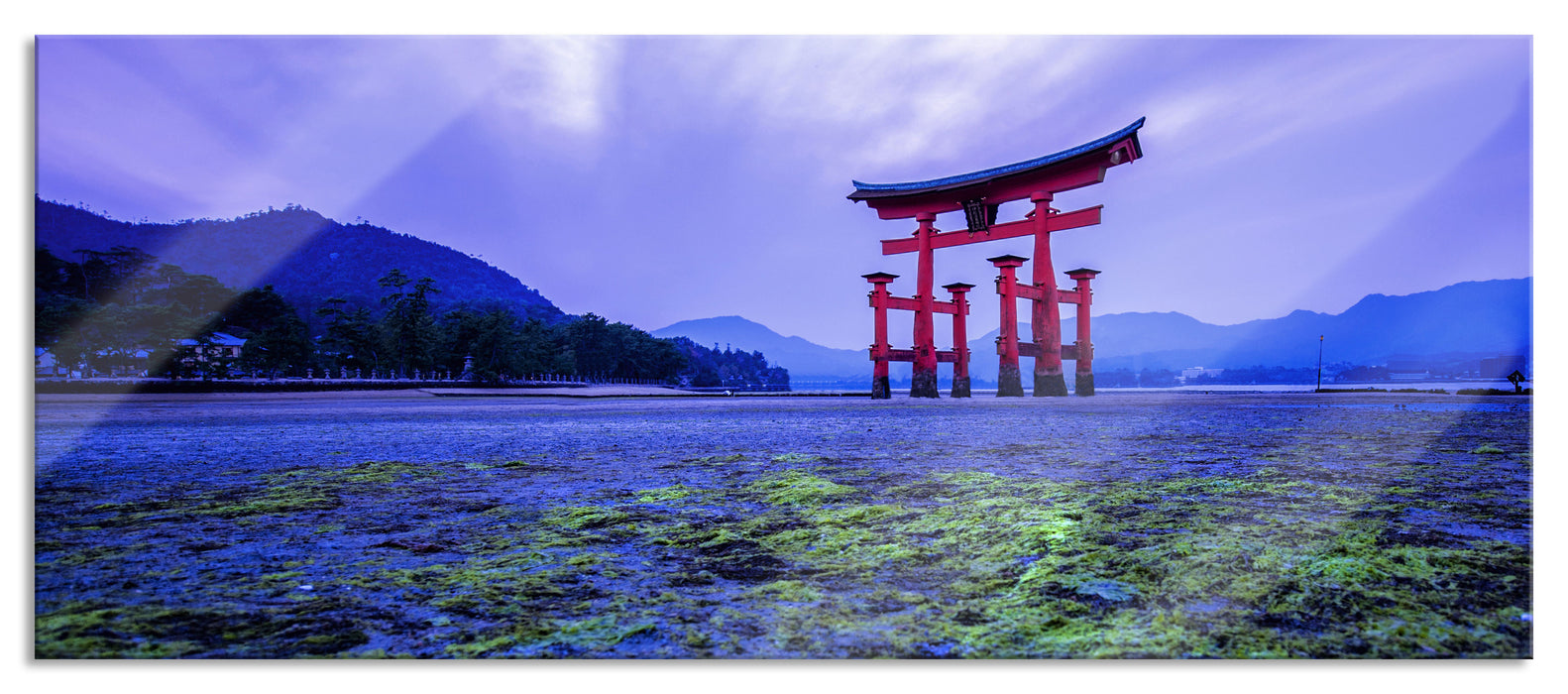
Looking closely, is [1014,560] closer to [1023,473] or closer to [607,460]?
[1023,473]

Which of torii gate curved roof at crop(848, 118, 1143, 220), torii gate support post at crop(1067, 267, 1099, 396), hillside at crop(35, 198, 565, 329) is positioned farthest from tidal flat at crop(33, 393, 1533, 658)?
hillside at crop(35, 198, 565, 329)

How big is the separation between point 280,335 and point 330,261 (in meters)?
80.4

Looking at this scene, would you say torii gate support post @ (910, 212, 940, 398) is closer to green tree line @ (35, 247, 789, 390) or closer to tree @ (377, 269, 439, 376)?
green tree line @ (35, 247, 789, 390)

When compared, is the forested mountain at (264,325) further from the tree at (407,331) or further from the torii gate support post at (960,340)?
the torii gate support post at (960,340)

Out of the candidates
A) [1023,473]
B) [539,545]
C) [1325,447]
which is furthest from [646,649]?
[1325,447]

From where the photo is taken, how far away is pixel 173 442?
19.0ft

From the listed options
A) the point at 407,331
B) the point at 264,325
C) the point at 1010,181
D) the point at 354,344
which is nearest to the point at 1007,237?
the point at 1010,181

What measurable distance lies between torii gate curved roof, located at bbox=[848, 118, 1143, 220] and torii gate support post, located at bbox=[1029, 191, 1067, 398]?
2.10 feet

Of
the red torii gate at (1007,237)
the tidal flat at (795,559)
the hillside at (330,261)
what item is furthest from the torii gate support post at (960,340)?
the hillside at (330,261)

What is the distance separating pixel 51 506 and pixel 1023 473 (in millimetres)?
4262

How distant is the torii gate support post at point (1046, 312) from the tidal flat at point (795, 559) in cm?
1426

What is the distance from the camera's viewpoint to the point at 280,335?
33.3 m

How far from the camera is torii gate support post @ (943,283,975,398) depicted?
817 inches

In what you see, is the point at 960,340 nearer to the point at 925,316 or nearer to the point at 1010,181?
the point at 925,316
